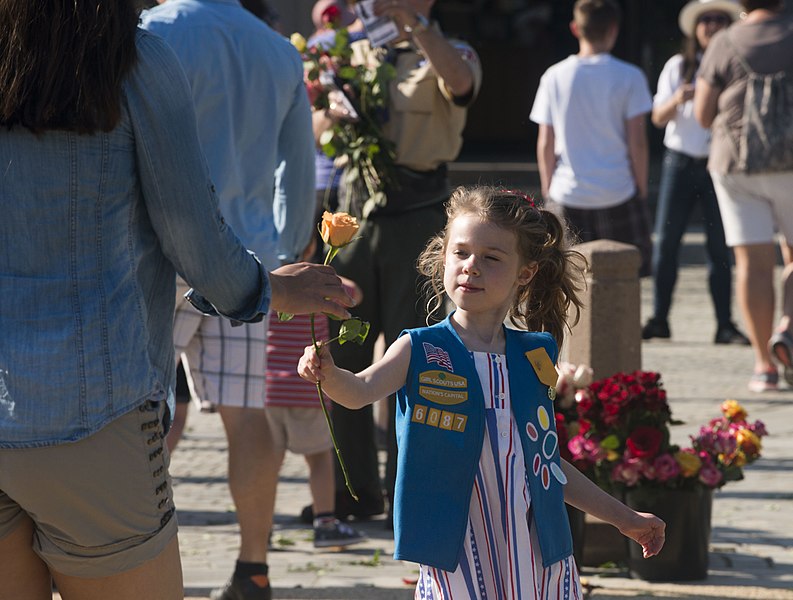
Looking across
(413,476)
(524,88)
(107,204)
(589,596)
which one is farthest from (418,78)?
(524,88)

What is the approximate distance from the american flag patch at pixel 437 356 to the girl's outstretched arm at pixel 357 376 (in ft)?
0.13

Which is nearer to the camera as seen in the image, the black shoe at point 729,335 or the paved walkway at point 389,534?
the paved walkway at point 389,534

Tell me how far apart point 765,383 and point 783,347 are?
1.24 ft

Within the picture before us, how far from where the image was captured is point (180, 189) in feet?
8.39

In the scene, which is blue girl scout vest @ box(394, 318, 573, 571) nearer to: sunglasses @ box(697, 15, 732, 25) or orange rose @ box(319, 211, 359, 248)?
orange rose @ box(319, 211, 359, 248)

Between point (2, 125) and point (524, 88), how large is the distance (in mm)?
21948

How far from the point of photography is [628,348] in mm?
5547

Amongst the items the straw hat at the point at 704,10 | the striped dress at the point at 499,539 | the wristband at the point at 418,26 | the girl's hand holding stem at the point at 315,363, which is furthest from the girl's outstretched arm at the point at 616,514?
the straw hat at the point at 704,10

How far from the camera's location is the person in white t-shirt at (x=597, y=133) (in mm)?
8172

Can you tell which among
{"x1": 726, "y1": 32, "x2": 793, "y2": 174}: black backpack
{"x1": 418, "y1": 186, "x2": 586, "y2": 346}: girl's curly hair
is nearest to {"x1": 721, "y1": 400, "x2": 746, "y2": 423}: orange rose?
{"x1": 418, "y1": 186, "x2": 586, "y2": 346}: girl's curly hair

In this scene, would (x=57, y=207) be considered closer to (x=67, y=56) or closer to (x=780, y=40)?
(x=67, y=56)

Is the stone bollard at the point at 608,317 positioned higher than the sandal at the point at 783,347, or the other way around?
the stone bollard at the point at 608,317

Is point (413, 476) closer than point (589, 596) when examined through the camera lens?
Yes

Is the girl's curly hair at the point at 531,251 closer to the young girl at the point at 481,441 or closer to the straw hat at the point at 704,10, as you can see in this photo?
the young girl at the point at 481,441
